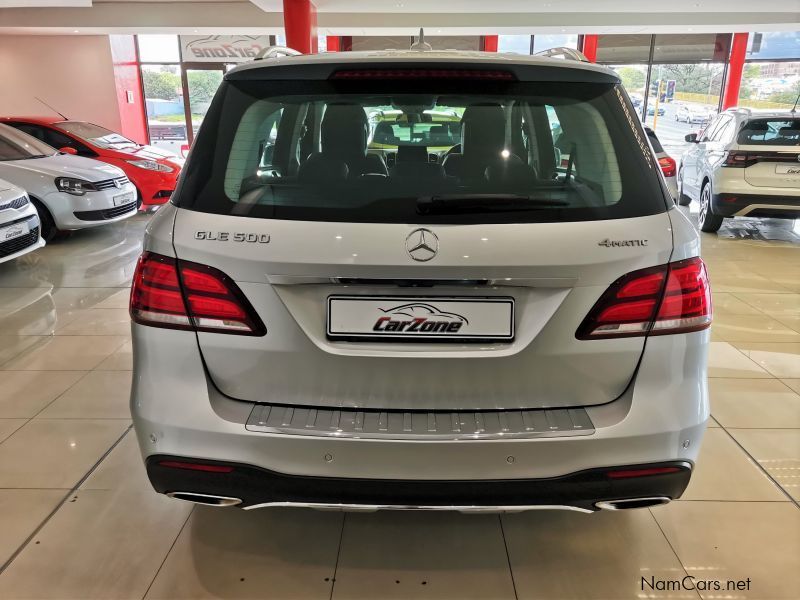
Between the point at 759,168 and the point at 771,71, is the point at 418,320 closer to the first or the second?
the point at 759,168

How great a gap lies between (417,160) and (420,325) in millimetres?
441

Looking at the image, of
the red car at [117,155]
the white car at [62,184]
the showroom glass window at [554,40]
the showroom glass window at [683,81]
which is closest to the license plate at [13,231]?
the white car at [62,184]

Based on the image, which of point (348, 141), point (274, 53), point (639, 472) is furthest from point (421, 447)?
point (274, 53)

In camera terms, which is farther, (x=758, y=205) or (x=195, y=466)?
(x=758, y=205)

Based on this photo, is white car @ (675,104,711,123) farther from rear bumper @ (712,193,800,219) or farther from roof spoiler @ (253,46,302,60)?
roof spoiler @ (253,46,302,60)

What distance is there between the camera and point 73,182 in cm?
626

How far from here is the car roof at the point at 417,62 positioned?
1508 millimetres

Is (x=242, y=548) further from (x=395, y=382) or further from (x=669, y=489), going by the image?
(x=669, y=489)

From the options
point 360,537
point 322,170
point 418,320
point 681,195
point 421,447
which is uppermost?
point 322,170

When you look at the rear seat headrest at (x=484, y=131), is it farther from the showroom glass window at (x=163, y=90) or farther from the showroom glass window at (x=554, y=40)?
the showroom glass window at (x=163, y=90)

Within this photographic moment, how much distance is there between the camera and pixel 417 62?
59.3 inches

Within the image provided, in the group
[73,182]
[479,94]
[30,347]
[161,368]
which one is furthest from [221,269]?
[73,182]

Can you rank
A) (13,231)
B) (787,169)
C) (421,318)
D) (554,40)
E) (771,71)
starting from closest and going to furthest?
(421,318), (13,231), (787,169), (554,40), (771,71)

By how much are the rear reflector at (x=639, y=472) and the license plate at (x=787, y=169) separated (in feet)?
19.2
